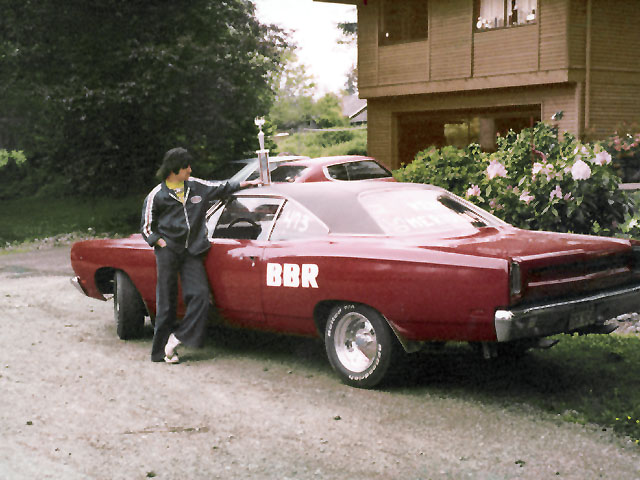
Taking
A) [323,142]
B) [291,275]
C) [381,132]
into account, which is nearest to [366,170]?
[291,275]

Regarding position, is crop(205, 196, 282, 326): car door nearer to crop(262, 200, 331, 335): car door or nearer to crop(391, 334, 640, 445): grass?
crop(262, 200, 331, 335): car door

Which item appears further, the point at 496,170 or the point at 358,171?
the point at 358,171

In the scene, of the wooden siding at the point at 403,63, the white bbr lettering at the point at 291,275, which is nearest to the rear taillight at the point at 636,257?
the white bbr lettering at the point at 291,275

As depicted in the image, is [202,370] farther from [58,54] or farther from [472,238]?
[58,54]

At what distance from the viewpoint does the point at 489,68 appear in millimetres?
21984

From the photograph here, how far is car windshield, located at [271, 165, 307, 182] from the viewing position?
15.1 metres

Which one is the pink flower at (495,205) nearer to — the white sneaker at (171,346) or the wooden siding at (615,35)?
the white sneaker at (171,346)

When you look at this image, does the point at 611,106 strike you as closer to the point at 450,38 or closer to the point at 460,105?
the point at 460,105

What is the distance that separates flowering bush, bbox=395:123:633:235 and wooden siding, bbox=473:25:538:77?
36.2 ft

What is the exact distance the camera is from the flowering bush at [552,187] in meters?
9.39

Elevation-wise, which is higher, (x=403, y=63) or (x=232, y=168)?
(x=403, y=63)

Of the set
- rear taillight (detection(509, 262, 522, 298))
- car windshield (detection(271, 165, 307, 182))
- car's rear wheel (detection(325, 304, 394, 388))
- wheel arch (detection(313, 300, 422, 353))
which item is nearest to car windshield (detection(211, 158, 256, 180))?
car windshield (detection(271, 165, 307, 182))

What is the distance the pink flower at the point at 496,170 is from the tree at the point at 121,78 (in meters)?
14.9

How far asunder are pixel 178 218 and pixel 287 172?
8.19 metres
